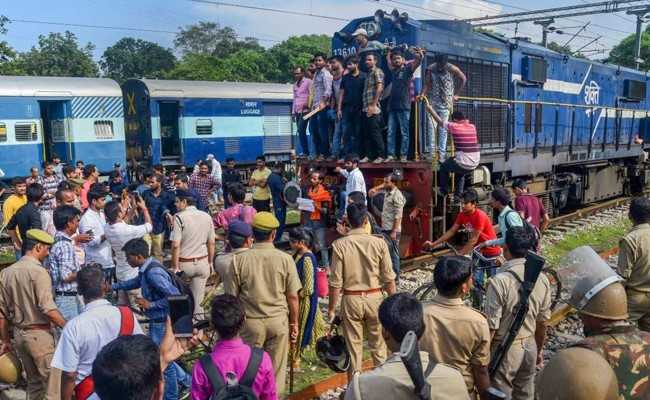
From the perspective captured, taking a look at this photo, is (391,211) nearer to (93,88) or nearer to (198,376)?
(198,376)

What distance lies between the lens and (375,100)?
9.68 m

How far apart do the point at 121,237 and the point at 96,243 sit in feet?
1.74

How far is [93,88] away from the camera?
19.6 m

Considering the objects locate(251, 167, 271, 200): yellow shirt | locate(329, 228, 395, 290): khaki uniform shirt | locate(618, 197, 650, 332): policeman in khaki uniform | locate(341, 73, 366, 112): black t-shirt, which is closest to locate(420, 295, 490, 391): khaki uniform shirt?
locate(329, 228, 395, 290): khaki uniform shirt

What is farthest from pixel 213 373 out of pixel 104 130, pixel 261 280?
pixel 104 130

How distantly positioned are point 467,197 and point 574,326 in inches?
81.7

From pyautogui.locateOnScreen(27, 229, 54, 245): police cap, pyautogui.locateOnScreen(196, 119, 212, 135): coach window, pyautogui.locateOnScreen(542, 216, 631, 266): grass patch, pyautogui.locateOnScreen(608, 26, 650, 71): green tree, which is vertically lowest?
pyautogui.locateOnScreen(542, 216, 631, 266): grass patch

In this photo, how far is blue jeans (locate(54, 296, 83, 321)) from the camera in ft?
18.1

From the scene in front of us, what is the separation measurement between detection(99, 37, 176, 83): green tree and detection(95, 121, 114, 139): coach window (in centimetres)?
4255

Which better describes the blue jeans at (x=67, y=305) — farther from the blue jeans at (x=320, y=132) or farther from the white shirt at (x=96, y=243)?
the blue jeans at (x=320, y=132)

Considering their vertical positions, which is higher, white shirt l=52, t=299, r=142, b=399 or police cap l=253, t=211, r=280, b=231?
police cap l=253, t=211, r=280, b=231

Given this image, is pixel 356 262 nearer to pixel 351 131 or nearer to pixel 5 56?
pixel 351 131

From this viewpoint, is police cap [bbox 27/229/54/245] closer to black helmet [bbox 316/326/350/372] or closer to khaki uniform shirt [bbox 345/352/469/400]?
black helmet [bbox 316/326/350/372]

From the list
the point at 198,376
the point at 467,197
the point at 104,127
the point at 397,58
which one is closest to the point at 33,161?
the point at 104,127
